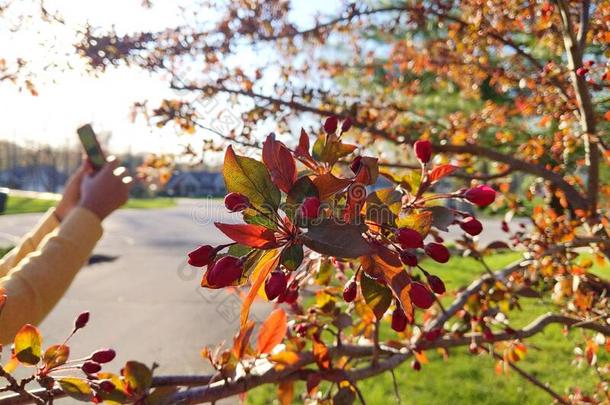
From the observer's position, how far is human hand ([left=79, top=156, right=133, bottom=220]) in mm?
1582

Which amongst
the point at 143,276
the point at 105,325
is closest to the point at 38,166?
the point at 143,276

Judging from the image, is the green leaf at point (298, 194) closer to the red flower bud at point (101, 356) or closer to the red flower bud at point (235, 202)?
the red flower bud at point (235, 202)

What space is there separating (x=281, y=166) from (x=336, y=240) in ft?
0.50

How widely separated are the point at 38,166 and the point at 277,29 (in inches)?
1963

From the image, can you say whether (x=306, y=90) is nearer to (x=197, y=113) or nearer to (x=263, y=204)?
(x=197, y=113)

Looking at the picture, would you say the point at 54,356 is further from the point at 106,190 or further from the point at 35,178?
the point at 35,178

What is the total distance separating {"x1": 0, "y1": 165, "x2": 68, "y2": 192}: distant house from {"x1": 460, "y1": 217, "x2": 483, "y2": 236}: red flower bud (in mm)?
49211

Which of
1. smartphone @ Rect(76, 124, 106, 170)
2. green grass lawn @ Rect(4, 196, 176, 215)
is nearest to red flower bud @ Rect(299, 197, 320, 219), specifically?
smartphone @ Rect(76, 124, 106, 170)

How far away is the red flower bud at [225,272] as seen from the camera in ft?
2.02

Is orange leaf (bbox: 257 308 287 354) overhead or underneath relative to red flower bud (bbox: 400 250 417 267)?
underneath

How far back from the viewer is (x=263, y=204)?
0.65 meters

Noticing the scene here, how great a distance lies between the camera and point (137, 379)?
103 centimetres

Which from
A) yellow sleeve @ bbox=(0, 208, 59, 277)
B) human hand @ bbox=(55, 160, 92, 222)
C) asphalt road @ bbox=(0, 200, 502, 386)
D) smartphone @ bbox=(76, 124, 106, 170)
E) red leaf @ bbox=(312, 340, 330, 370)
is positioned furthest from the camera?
asphalt road @ bbox=(0, 200, 502, 386)

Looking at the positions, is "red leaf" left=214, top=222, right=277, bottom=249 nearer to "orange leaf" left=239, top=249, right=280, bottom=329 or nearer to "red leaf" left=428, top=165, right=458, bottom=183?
"orange leaf" left=239, top=249, right=280, bottom=329
